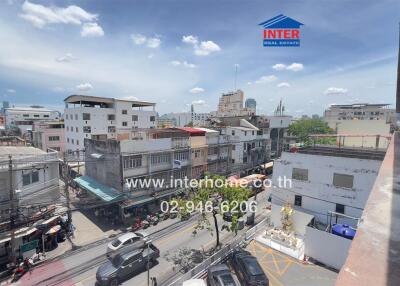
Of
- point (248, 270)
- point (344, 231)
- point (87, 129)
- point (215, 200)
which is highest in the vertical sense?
point (87, 129)

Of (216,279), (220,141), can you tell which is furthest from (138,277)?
(220,141)

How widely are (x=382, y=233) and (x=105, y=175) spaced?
29.0 m

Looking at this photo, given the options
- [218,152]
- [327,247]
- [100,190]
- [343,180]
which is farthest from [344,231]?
[100,190]

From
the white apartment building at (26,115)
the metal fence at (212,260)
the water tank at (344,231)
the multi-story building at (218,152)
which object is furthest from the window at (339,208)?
the white apartment building at (26,115)

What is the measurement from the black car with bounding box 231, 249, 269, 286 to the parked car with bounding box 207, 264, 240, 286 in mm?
687

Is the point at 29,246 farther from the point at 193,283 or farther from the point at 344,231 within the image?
the point at 344,231

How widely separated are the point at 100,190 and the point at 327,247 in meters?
23.1

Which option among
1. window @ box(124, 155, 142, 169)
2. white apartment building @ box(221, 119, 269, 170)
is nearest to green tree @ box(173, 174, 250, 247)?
window @ box(124, 155, 142, 169)

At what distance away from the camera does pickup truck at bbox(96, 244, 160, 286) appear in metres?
15.8

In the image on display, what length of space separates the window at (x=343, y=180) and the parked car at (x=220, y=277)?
12.1 meters

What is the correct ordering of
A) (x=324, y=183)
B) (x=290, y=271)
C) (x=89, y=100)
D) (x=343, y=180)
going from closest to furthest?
(x=290, y=271), (x=343, y=180), (x=324, y=183), (x=89, y=100)

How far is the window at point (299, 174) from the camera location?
21938 mm

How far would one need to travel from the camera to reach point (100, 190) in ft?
88.0

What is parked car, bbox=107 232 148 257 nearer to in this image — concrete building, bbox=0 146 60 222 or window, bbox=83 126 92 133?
concrete building, bbox=0 146 60 222
